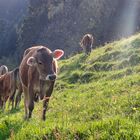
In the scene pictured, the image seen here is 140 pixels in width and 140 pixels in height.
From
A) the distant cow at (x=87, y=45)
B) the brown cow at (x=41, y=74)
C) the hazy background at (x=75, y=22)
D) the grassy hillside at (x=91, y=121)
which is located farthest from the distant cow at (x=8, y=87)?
the hazy background at (x=75, y=22)

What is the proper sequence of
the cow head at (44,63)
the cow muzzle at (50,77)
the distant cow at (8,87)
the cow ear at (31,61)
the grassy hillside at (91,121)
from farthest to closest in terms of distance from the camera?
the distant cow at (8,87), the cow ear at (31,61), the cow head at (44,63), the cow muzzle at (50,77), the grassy hillside at (91,121)

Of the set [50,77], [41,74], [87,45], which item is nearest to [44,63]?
[41,74]

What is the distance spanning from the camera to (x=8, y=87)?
2070 centimetres

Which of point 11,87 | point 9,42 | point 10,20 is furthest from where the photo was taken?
point 10,20

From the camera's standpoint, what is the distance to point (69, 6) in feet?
223

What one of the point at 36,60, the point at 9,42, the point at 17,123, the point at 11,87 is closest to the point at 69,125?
the point at 17,123

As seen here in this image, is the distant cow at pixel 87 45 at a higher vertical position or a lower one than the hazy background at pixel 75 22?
lower

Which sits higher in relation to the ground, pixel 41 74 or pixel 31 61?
pixel 31 61

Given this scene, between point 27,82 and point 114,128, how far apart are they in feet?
18.8

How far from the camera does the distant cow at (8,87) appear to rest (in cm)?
1967

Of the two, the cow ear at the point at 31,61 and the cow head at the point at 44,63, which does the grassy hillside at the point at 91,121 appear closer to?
the cow head at the point at 44,63

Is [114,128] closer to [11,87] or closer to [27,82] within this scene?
[27,82]

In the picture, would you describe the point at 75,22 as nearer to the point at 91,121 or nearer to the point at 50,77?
the point at 50,77

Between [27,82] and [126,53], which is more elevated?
[126,53]
